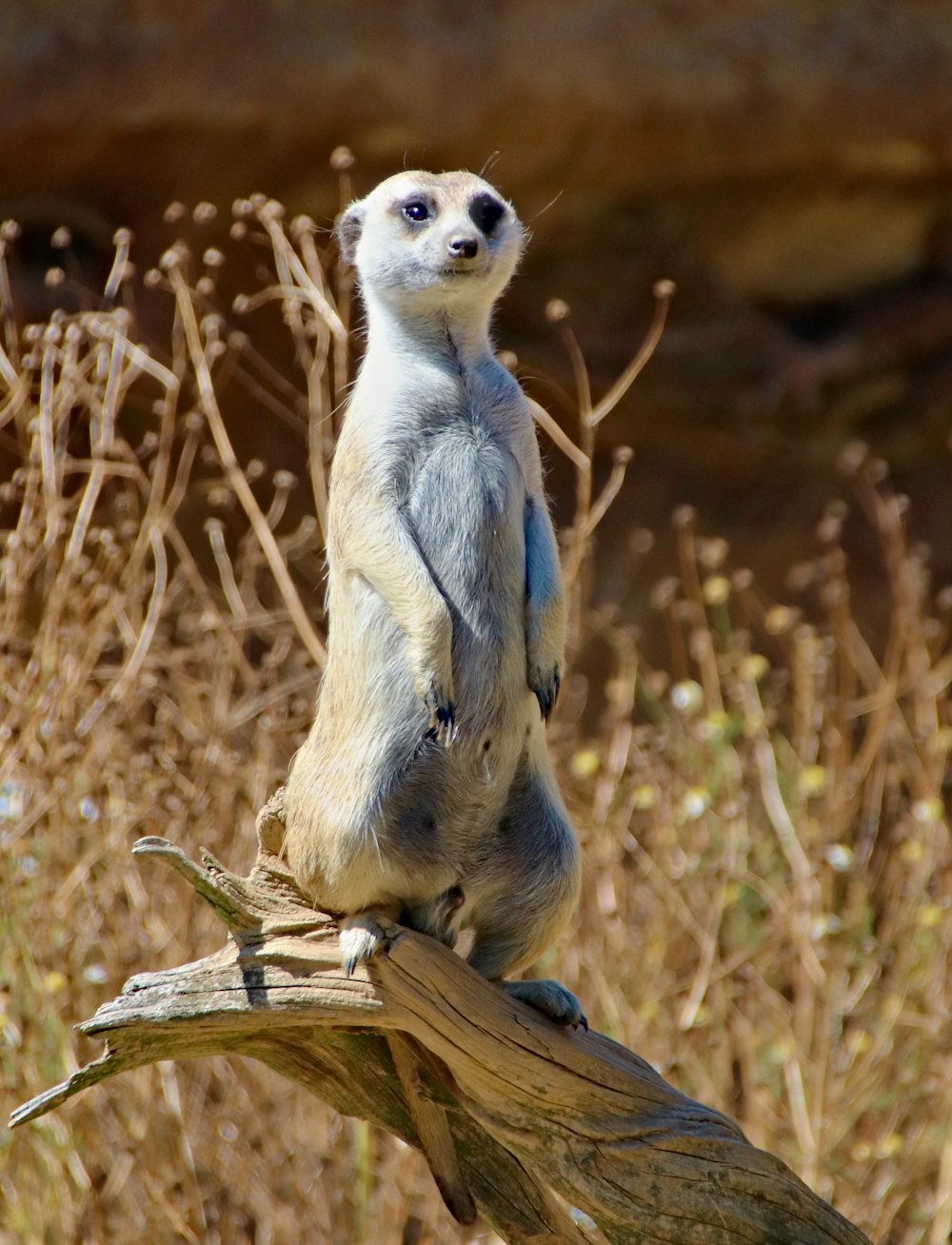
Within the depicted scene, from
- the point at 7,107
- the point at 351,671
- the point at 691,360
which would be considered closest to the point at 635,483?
the point at 691,360

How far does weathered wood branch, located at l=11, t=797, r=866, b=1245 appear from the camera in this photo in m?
2.81

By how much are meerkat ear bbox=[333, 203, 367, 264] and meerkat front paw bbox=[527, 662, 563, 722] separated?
3.29 ft

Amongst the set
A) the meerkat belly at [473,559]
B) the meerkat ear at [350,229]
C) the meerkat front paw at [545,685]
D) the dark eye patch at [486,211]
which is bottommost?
the meerkat front paw at [545,685]

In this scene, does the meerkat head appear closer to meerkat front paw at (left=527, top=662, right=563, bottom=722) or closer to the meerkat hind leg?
meerkat front paw at (left=527, top=662, right=563, bottom=722)

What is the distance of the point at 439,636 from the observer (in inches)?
Answer: 111

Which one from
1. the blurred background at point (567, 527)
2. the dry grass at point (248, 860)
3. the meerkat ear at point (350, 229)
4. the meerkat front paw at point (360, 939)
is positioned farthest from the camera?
the blurred background at point (567, 527)

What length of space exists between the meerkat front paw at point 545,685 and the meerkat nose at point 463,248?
2.65 feet

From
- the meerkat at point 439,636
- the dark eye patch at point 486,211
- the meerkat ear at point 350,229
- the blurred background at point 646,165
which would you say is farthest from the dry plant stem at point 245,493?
the blurred background at point 646,165

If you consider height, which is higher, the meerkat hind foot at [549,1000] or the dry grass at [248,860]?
the meerkat hind foot at [549,1000]

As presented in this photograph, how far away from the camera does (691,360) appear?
7.30 metres

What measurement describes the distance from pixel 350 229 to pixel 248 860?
196cm

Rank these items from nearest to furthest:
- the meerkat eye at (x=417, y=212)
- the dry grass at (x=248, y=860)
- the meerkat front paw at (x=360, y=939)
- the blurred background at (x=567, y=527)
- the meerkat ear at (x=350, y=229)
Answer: the meerkat front paw at (x=360, y=939)
the meerkat eye at (x=417, y=212)
the meerkat ear at (x=350, y=229)
the dry grass at (x=248, y=860)
the blurred background at (x=567, y=527)

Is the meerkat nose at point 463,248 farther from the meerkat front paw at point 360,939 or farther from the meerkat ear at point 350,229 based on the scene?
the meerkat front paw at point 360,939

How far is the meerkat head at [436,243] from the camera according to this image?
9.71ft
